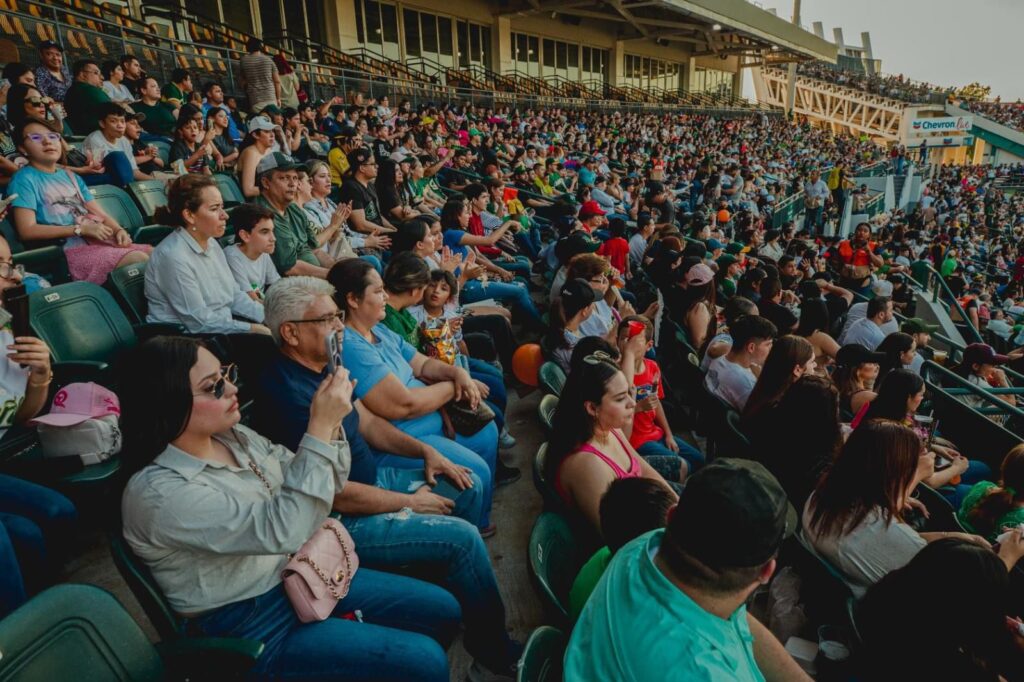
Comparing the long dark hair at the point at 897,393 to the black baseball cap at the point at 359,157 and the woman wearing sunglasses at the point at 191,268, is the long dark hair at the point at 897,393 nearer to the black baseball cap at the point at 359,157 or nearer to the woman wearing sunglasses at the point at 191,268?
the woman wearing sunglasses at the point at 191,268

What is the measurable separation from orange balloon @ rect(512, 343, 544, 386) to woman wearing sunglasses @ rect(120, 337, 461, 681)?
2.65 meters

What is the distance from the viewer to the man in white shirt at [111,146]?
199 inches

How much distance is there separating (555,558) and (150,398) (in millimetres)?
1318

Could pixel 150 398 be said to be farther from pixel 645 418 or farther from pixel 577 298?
pixel 577 298

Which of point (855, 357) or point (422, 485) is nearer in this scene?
point (422, 485)

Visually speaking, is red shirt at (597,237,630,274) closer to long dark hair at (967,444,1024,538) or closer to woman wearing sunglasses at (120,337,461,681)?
long dark hair at (967,444,1024,538)

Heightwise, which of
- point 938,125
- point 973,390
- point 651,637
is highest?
point 938,125

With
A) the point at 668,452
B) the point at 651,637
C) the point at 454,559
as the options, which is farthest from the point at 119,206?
the point at 651,637

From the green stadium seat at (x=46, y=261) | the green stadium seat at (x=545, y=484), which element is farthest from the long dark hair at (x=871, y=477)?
the green stadium seat at (x=46, y=261)

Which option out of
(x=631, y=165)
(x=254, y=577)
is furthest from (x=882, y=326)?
(x=631, y=165)

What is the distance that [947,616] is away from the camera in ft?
5.79

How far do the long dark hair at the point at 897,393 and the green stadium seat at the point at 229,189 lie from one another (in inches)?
211

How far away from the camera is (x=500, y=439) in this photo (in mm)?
3812

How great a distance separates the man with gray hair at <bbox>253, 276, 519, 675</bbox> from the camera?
7.03 feet
